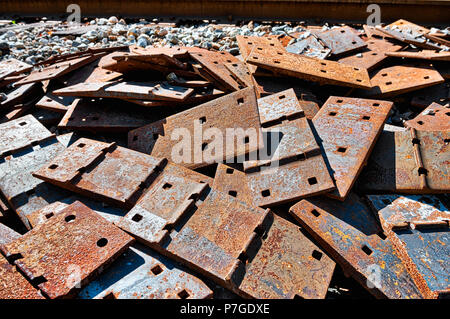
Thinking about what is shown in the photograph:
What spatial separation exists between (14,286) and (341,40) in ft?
17.8

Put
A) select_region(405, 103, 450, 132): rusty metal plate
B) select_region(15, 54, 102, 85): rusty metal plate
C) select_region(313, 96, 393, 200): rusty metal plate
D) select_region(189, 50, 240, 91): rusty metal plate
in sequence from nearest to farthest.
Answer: select_region(313, 96, 393, 200): rusty metal plate < select_region(405, 103, 450, 132): rusty metal plate < select_region(189, 50, 240, 91): rusty metal plate < select_region(15, 54, 102, 85): rusty metal plate

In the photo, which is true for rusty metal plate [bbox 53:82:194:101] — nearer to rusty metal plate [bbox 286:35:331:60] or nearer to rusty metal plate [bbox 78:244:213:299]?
rusty metal plate [bbox 78:244:213:299]

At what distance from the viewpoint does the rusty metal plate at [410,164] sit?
113 inches

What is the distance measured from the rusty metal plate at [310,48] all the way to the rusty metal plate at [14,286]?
449 cm

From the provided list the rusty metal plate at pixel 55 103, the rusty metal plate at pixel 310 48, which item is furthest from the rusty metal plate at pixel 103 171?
the rusty metal plate at pixel 310 48

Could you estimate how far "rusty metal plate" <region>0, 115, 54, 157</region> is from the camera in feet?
11.9

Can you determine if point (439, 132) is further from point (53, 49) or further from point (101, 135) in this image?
point (53, 49)

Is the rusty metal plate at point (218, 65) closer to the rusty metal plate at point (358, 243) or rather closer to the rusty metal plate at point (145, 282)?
the rusty metal plate at point (358, 243)

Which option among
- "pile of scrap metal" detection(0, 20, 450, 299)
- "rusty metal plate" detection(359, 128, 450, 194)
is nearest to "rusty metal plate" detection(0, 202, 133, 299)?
"pile of scrap metal" detection(0, 20, 450, 299)

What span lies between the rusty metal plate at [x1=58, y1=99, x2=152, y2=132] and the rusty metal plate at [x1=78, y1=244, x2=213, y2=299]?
186 cm

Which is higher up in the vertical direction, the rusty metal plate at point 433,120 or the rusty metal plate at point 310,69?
the rusty metal plate at point 310,69

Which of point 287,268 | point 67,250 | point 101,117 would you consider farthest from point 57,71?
point 287,268

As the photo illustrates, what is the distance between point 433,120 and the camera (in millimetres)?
3686

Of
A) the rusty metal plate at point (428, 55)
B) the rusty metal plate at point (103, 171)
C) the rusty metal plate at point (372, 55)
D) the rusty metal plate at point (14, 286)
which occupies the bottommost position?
the rusty metal plate at point (14, 286)
